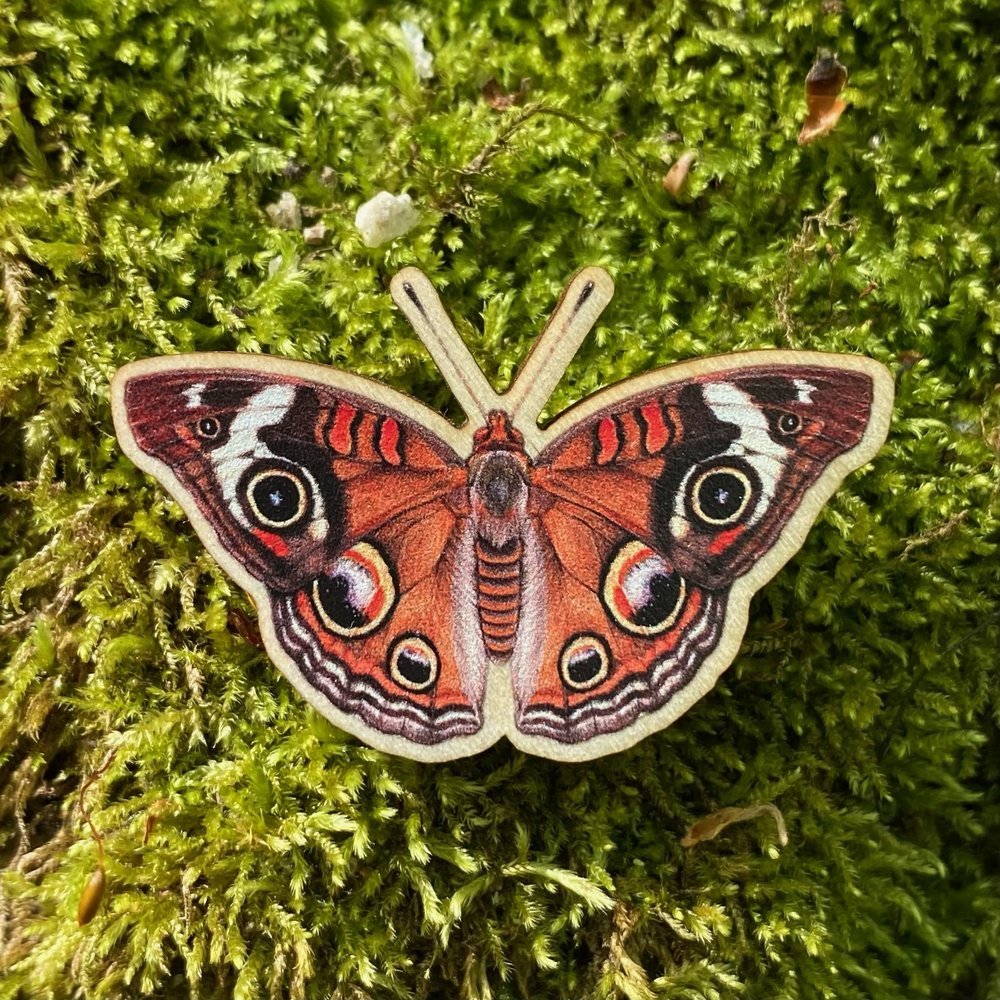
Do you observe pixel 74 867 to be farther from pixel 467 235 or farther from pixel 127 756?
pixel 467 235

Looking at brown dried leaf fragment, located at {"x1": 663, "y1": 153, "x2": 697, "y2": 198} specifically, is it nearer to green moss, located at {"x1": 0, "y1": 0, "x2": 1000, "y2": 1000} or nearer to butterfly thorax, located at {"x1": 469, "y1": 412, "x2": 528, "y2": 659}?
green moss, located at {"x1": 0, "y1": 0, "x2": 1000, "y2": 1000}

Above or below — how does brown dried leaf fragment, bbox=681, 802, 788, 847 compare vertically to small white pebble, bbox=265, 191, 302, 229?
below

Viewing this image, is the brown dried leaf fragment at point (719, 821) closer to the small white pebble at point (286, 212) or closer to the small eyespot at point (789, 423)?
the small eyespot at point (789, 423)

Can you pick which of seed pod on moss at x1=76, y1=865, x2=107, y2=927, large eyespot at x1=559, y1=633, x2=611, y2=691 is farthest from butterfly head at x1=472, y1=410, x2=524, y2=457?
seed pod on moss at x1=76, y1=865, x2=107, y2=927

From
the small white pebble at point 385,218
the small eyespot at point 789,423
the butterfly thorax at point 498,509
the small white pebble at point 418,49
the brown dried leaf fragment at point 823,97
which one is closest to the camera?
the small eyespot at point 789,423

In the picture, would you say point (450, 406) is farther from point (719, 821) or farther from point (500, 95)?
point (719, 821)

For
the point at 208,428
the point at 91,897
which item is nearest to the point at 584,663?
the point at 208,428

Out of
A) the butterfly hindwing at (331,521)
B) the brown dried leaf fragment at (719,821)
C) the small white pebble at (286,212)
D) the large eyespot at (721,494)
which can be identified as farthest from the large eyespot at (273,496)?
the brown dried leaf fragment at (719,821)
